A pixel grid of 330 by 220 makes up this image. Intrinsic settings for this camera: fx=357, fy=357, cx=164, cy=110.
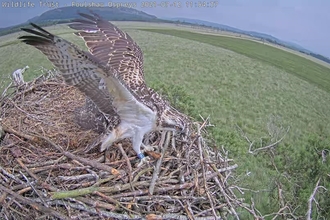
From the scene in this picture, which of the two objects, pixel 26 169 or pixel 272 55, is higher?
pixel 26 169

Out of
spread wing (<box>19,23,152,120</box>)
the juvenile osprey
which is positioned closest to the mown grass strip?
the juvenile osprey

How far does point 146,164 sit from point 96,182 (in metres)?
0.46

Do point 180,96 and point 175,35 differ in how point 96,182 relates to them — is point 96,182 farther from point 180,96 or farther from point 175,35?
point 175,35

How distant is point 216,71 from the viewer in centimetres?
1539

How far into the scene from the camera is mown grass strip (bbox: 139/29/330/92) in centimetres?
1330

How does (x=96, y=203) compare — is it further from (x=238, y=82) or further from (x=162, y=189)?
(x=238, y=82)

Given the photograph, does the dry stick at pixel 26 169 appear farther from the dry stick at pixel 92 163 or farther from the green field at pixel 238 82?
the green field at pixel 238 82

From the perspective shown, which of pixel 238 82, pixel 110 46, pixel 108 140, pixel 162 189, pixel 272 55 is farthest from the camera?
pixel 272 55

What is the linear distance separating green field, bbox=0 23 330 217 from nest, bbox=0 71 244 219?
3.68 feet

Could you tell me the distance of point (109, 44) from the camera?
394cm

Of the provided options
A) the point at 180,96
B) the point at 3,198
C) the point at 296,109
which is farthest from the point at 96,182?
the point at 296,109

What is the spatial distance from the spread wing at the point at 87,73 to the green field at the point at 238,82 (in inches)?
72.0

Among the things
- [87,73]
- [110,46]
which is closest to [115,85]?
[87,73]

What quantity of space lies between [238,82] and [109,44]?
435 inches
